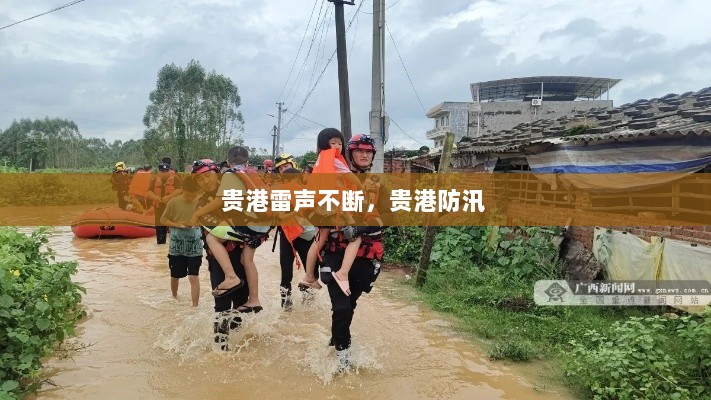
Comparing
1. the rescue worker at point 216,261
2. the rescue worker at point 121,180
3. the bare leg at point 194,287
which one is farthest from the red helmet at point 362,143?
the rescue worker at point 121,180

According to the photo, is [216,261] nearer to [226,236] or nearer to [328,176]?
[226,236]

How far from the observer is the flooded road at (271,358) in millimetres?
4070

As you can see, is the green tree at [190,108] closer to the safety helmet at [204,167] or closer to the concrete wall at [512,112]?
the concrete wall at [512,112]

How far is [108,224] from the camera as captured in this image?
11992 mm

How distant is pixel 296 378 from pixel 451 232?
207 inches

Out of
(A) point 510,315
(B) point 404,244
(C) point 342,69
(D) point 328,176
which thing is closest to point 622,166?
(A) point 510,315

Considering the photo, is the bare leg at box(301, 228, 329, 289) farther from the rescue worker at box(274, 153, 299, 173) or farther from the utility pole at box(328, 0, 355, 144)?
the utility pole at box(328, 0, 355, 144)

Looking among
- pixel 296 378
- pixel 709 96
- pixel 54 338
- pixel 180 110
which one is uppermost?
pixel 180 110

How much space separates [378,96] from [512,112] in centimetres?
2930

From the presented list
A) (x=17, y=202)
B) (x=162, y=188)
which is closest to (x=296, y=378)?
(x=162, y=188)

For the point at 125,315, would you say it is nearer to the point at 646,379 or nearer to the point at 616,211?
the point at 646,379

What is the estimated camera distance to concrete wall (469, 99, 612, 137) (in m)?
37.8

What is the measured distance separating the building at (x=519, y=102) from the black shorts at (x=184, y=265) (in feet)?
105

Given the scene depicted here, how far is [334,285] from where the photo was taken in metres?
4.15
